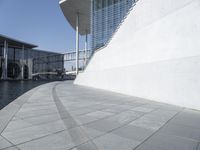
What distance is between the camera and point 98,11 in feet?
78.8

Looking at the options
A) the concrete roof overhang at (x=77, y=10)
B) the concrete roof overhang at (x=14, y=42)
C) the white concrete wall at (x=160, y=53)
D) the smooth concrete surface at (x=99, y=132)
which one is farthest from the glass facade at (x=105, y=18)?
the concrete roof overhang at (x=14, y=42)

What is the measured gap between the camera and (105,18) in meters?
22.3

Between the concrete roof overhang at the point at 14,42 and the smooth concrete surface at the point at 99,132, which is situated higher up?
the concrete roof overhang at the point at 14,42

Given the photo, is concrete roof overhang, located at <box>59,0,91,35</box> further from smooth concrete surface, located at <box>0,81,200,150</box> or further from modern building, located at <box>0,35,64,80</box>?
modern building, located at <box>0,35,64,80</box>

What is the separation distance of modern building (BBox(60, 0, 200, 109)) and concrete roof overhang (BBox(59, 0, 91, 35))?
38.4 feet

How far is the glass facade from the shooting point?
19.0 meters

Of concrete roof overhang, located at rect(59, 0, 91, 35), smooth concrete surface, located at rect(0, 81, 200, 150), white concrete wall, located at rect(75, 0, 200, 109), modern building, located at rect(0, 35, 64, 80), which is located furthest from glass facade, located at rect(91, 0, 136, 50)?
modern building, located at rect(0, 35, 64, 80)

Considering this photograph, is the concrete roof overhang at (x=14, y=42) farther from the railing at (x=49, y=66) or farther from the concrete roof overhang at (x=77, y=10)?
the concrete roof overhang at (x=77, y=10)

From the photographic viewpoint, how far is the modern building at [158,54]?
7676 millimetres

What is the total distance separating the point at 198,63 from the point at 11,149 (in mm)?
6672

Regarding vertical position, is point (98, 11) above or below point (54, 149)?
above

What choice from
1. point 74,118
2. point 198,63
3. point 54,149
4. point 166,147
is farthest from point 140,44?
point 54,149

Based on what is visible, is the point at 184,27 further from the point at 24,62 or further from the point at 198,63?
the point at 24,62

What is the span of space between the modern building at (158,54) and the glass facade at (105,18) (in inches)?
60.4
